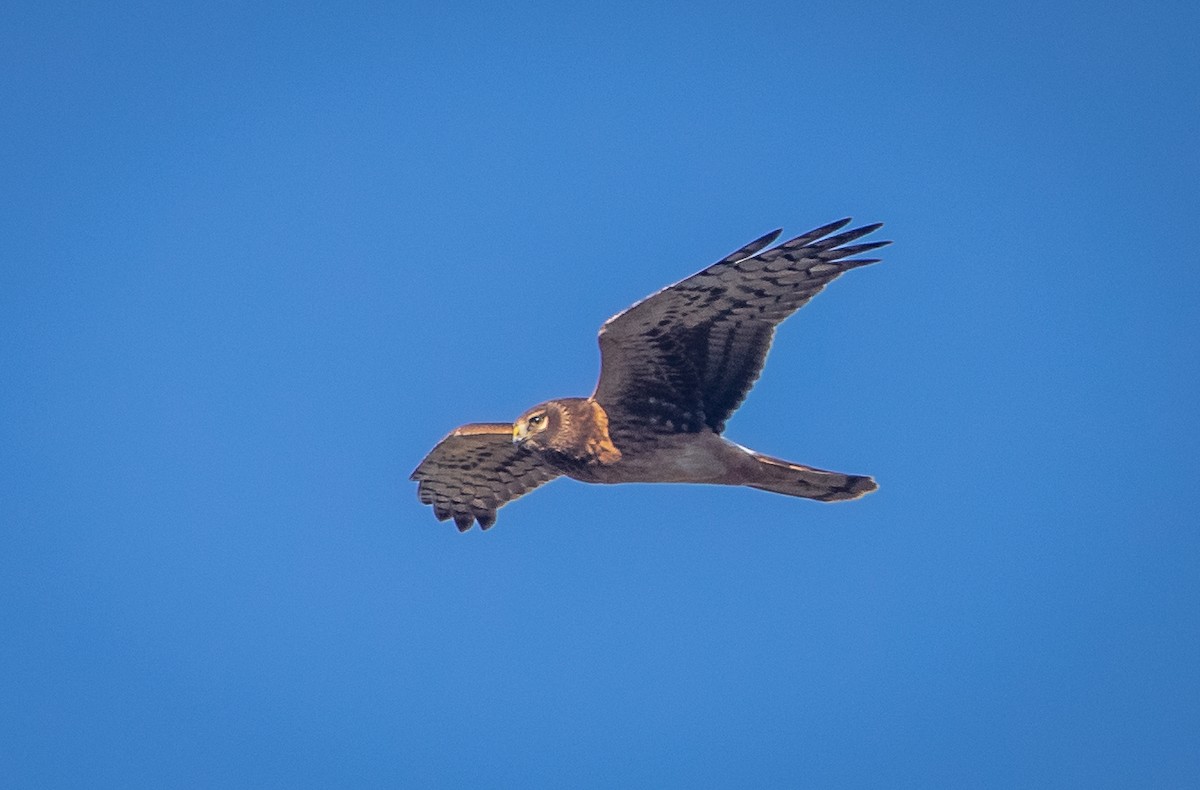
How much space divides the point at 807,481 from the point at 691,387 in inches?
34.5

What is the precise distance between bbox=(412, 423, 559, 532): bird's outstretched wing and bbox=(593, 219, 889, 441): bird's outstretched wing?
1.48 meters

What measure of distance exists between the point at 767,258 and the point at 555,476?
304 centimetres

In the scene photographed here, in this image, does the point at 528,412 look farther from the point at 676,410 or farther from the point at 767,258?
the point at 767,258

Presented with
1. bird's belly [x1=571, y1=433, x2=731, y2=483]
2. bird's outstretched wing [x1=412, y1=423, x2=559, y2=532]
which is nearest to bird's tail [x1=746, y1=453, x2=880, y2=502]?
bird's belly [x1=571, y1=433, x2=731, y2=483]

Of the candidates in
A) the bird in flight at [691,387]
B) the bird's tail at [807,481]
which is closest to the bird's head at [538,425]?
the bird in flight at [691,387]

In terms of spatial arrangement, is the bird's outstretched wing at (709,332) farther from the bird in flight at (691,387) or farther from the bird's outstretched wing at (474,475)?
the bird's outstretched wing at (474,475)

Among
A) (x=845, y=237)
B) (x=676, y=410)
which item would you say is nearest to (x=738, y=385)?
(x=676, y=410)

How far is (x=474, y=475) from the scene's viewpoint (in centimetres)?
1034

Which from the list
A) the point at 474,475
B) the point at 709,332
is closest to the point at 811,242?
the point at 709,332

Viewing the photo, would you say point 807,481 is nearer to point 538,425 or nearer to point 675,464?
point 675,464

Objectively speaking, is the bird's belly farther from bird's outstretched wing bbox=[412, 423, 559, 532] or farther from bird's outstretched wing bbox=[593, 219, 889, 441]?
bird's outstretched wing bbox=[412, 423, 559, 532]

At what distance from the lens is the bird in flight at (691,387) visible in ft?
26.5

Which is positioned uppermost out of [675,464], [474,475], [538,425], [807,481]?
[474,475]

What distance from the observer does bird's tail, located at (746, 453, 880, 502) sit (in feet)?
27.9
